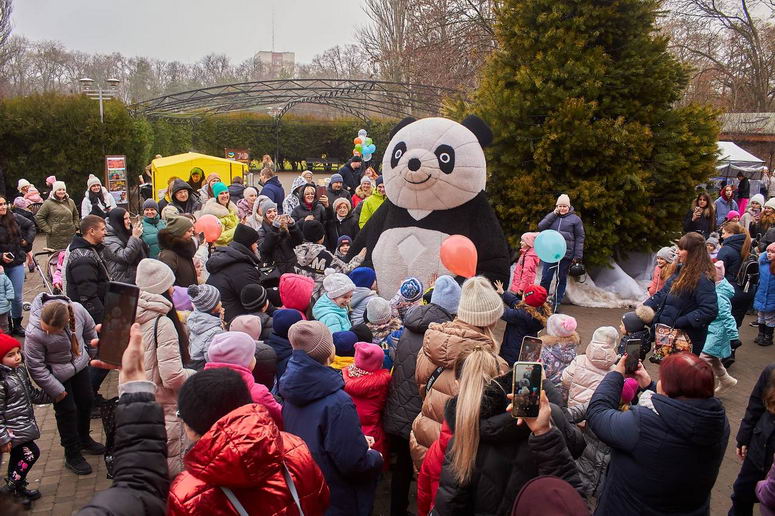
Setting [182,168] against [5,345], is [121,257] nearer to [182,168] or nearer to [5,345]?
[5,345]

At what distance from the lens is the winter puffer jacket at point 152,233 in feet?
25.0

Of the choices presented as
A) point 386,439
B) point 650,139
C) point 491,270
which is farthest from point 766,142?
point 386,439

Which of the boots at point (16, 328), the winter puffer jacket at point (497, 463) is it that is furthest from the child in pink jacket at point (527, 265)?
the boots at point (16, 328)

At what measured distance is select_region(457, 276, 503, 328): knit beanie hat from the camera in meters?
3.70

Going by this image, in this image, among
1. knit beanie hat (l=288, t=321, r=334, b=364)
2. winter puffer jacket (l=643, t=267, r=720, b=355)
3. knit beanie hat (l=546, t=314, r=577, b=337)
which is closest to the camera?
knit beanie hat (l=288, t=321, r=334, b=364)

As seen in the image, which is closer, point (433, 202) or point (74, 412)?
point (74, 412)

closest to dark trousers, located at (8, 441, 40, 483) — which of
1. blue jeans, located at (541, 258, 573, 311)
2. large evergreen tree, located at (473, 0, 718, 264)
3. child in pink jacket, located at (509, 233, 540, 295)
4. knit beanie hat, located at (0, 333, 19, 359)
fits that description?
knit beanie hat, located at (0, 333, 19, 359)

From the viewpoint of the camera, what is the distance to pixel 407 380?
3936mm

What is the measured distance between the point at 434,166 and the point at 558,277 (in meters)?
3.41

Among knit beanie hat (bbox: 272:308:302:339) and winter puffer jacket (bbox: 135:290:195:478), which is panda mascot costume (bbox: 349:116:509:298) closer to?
knit beanie hat (bbox: 272:308:302:339)

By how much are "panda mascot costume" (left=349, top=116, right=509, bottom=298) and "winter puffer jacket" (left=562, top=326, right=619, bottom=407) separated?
2654mm

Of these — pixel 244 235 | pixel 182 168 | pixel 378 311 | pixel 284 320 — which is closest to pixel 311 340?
pixel 284 320

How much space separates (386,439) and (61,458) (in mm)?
2860

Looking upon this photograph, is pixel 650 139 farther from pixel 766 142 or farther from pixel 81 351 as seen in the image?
pixel 766 142
